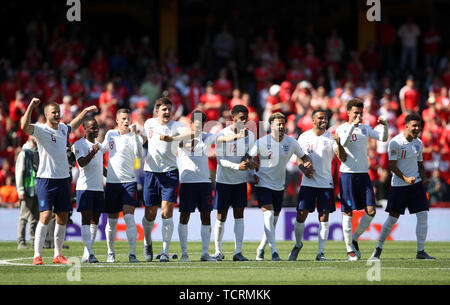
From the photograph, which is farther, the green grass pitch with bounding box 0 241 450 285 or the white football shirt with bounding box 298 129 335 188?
the white football shirt with bounding box 298 129 335 188

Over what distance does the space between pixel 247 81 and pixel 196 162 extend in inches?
549

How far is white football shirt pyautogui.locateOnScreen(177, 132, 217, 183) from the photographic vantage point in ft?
44.5

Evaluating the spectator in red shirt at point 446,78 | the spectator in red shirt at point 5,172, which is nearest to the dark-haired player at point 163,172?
the spectator in red shirt at point 5,172

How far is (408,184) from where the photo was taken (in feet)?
45.8

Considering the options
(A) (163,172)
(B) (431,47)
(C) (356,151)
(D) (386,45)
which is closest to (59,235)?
(A) (163,172)

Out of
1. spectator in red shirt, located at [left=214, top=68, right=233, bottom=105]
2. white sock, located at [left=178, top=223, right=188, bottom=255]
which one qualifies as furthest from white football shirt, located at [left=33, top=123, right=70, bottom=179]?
spectator in red shirt, located at [left=214, top=68, right=233, bottom=105]

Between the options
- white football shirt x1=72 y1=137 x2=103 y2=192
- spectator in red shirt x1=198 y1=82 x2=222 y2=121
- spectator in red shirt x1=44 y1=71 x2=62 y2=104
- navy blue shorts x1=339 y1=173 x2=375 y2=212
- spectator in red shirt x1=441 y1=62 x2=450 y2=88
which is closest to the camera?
white football shirt x1=72 y1=137 x2=103 y2=192

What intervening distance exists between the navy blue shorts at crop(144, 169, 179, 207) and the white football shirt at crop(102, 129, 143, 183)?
299 millimetres

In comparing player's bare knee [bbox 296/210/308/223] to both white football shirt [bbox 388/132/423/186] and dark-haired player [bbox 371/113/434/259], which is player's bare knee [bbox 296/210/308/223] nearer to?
dark-haired player [bbox 371/113/434/259]

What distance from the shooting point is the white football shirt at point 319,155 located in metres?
13.8

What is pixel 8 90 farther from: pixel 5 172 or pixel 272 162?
pixel 272 162

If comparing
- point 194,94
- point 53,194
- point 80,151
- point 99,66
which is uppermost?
point 99,66

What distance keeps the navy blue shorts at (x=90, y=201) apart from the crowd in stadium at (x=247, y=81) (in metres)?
7.96

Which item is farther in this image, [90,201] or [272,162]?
[272,162]
